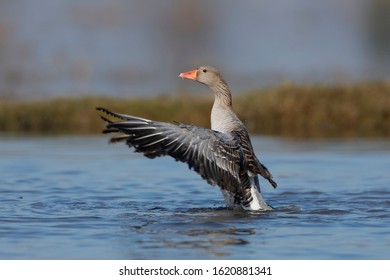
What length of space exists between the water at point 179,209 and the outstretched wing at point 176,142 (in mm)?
697

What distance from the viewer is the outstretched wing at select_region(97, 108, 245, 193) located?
10906 mm

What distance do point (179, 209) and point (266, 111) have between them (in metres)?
13.1

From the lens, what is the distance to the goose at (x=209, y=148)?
430 inches

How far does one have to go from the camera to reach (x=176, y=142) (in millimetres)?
10922

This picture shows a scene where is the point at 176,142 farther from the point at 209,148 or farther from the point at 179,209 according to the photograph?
the point at 179,209

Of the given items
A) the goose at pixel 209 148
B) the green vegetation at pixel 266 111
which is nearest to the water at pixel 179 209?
the goose at pixel 209 148

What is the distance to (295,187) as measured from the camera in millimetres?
15078

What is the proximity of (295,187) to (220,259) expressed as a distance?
19.6ft

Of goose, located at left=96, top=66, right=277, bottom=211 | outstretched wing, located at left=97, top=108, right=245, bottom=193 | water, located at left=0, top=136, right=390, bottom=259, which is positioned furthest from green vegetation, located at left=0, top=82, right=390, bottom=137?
outstretched wing, located at left=97, top=108, right=245, bottom=193

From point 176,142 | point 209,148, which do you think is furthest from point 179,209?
point 176,142

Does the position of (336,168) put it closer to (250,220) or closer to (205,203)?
(205,203)

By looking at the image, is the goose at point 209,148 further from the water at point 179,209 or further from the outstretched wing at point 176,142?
the water at point 179,209

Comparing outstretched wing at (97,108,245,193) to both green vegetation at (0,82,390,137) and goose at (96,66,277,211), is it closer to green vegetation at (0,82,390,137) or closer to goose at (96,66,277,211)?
goose at (96,66,277,211)

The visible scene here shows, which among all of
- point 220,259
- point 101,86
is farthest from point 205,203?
point 101,86
